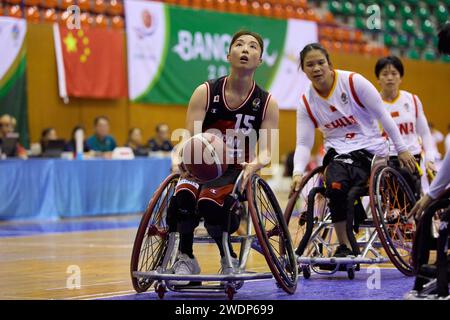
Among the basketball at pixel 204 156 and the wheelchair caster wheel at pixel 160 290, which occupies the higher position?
the basketball at pixel 204 156

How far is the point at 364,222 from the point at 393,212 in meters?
0.23

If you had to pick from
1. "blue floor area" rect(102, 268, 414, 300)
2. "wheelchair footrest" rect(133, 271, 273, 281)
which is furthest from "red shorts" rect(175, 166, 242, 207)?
"blue floor area" rect(102, 268, 414, 300)

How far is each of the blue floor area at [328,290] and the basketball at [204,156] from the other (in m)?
0.68

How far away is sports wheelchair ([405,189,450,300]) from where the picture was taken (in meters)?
4.10

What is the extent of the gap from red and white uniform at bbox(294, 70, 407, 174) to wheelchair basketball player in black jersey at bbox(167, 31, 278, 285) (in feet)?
2.88

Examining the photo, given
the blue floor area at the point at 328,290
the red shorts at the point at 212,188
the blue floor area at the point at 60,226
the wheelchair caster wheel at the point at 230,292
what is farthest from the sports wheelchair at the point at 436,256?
the blue floor area at the point at 60,226

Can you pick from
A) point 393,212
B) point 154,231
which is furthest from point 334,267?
point 154,231

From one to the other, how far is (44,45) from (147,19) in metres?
2.02

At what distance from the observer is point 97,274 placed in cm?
630

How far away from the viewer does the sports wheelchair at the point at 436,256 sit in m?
4.10

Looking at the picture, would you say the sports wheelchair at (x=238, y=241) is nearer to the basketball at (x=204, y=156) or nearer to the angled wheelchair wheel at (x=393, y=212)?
the basketball at (x=204, y=156)

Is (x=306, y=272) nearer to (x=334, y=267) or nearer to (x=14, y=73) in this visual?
(x=334, y=267)

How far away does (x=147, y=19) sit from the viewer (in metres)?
15.5

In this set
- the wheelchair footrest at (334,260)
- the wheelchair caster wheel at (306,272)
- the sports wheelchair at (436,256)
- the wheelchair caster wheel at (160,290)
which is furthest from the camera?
the wheelchair caster wheel at (306,272)
